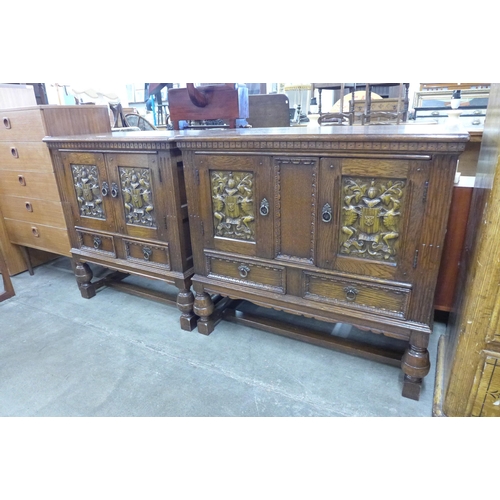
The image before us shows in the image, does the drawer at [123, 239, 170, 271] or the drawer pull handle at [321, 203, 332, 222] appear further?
the drawer at [123, 239, 170, 271]

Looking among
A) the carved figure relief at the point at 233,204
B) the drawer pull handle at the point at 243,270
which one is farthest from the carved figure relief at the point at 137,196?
the drawer pull handle at the point at 243,270

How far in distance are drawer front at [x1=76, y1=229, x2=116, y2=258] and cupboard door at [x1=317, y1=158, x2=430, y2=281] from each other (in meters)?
1.15

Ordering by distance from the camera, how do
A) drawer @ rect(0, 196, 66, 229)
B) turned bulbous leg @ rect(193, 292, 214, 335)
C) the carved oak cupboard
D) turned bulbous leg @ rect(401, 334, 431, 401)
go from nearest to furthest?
the carved oak cupboard, turned bulbous leg @ rect(401, 334, 431, 401), turned bulbous leg @ rect(193, 292, 214, 335), drawer @ rect(0, 196, 66, 229)

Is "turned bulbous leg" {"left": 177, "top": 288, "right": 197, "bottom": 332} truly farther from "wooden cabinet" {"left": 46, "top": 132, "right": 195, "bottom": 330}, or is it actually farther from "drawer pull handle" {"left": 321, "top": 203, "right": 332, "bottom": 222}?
"drawer pull handle" {"left": 321, "top": 203, "right": 332, "bottom": 222}

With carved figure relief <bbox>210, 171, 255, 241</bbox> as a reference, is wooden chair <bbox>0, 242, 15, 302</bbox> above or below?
below

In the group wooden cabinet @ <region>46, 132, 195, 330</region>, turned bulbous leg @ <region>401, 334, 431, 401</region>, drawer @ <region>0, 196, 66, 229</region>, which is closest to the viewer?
turned bulbous leg @ <region>401, 334, 431, 401</region>

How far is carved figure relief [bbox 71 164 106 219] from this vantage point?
1790 mm

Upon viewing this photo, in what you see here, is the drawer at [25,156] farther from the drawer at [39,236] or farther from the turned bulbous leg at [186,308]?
the turned bulbous leg at [186,308]

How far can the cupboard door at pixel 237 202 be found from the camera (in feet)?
4.37

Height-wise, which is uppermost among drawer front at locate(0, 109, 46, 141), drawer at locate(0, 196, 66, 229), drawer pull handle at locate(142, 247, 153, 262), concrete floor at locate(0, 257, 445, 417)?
drawer front at locate(0, 109, 46, 141)

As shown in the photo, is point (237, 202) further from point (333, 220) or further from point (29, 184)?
point (29, 184)

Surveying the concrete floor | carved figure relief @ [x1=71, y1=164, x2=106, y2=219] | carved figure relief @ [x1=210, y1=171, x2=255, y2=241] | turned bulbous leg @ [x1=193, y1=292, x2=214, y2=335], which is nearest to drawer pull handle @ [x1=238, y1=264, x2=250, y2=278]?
carved figure relief @ [x1=210, y1=171, x2=255, y2=241]

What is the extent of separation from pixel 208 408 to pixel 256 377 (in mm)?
240

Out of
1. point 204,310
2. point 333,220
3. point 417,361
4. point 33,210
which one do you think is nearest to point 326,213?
point 333,220
